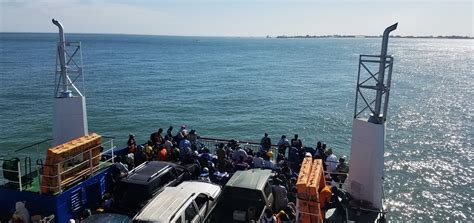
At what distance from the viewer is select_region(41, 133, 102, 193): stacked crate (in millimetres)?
10336

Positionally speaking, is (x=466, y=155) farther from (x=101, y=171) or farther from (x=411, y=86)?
(x=411, y=86)

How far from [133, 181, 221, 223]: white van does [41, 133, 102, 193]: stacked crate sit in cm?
259

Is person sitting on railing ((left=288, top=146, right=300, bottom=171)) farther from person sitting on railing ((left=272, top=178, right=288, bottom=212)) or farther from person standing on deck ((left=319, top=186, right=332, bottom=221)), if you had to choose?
person standing on deck ((left=319, top=186, right=332, bottom=221))

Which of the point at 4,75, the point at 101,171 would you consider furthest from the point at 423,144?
the point at 4,75

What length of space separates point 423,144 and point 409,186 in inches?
336

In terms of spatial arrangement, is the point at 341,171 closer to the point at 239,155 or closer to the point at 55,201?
the point at 239,155

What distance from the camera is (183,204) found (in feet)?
31.4

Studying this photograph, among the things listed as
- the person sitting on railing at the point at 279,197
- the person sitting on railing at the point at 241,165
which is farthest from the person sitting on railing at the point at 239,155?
the person sitting on railing at the point at 279,197

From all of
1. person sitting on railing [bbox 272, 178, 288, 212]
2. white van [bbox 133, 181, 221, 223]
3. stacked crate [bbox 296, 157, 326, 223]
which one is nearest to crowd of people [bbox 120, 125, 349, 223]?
person sitting on railing [bbox 272, 178, 288, 212]


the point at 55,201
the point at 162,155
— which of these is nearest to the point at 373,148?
the point at 162,155

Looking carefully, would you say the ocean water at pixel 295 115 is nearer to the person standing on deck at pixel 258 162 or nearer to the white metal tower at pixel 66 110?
the person standing on deck at pixel 258 162

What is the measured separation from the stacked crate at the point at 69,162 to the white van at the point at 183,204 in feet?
8.51

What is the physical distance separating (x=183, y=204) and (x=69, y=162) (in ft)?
11.6

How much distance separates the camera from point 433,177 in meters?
23.7
